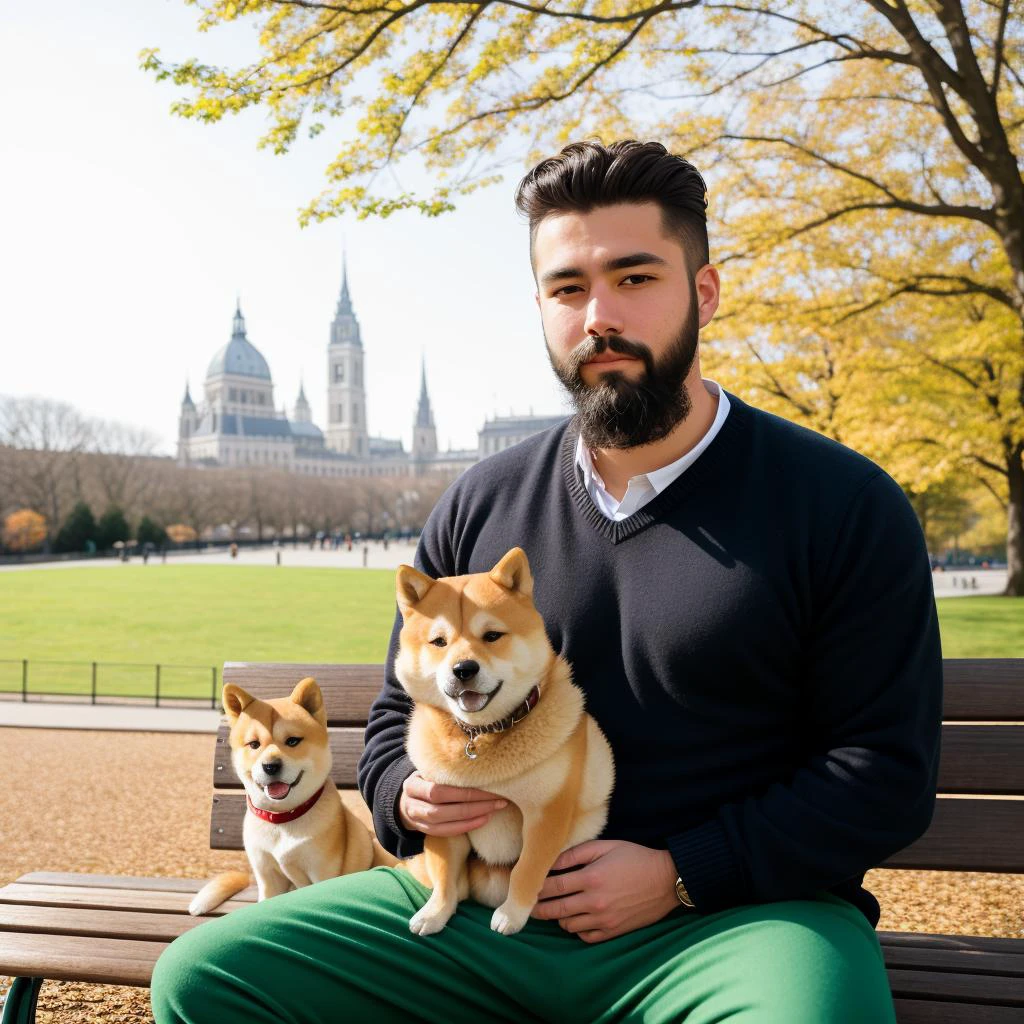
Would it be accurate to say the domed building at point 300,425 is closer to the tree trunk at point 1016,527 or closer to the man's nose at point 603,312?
the tree trunk at point 1016,527

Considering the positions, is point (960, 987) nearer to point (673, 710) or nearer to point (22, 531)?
point (673, 710)

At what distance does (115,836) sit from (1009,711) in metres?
6.75

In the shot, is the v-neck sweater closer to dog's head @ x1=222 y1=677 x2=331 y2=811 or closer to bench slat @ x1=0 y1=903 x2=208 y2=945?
dog's head @ x1=222 y1=677 x2=331 y2=811

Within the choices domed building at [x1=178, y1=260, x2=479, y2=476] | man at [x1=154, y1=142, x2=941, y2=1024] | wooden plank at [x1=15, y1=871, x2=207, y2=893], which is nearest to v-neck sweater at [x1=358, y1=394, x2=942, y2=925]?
man at [x1=154, y1=142, x2=941, y2=1024]

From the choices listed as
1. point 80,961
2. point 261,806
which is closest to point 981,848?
point 261,806

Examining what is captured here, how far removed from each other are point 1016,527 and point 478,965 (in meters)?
27.9

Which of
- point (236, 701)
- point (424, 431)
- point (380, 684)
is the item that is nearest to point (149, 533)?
point (380, 684)

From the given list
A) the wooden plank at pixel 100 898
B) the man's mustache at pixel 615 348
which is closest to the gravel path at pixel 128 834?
the wooden plank at pixel 100 898

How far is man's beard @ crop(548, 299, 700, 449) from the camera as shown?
2.38m

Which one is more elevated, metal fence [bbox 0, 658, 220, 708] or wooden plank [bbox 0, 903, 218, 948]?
wooden plank [bbox 0, 903, 218, 948]

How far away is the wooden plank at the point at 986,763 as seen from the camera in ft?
10.00

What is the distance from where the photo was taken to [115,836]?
751 centimetres

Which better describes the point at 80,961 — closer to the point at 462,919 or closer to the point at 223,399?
the point at 462,919

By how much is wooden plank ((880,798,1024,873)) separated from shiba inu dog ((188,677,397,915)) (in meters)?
1.73
